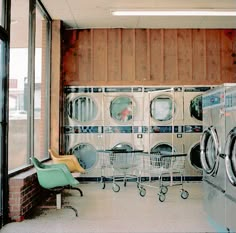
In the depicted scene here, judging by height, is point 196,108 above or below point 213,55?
below

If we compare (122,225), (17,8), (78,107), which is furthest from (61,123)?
(122,225)

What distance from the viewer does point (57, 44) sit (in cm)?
756

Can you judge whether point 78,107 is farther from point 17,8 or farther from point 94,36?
point 17,8

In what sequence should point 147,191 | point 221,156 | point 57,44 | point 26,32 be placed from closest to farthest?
point 221,156 < point 26,32 < point 147,191 < point 57,44

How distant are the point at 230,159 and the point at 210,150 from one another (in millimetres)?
970

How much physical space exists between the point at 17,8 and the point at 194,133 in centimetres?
446

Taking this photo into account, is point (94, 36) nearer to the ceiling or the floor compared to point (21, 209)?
nearer to the ceiling

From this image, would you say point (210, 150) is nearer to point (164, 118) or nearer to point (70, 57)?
point (164, 118)

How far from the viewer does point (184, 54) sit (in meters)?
7.98

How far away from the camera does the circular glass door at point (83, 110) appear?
25.8ft

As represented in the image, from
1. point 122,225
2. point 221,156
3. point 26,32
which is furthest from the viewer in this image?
point 26,32

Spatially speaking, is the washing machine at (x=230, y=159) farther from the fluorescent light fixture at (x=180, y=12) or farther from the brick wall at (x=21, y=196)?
the fluorescent light fixture at (x=180, y=12)

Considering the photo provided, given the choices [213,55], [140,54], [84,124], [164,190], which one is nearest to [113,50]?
[140,54]

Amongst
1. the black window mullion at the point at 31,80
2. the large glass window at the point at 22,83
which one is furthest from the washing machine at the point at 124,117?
the black window mullion at the point at 31,80
